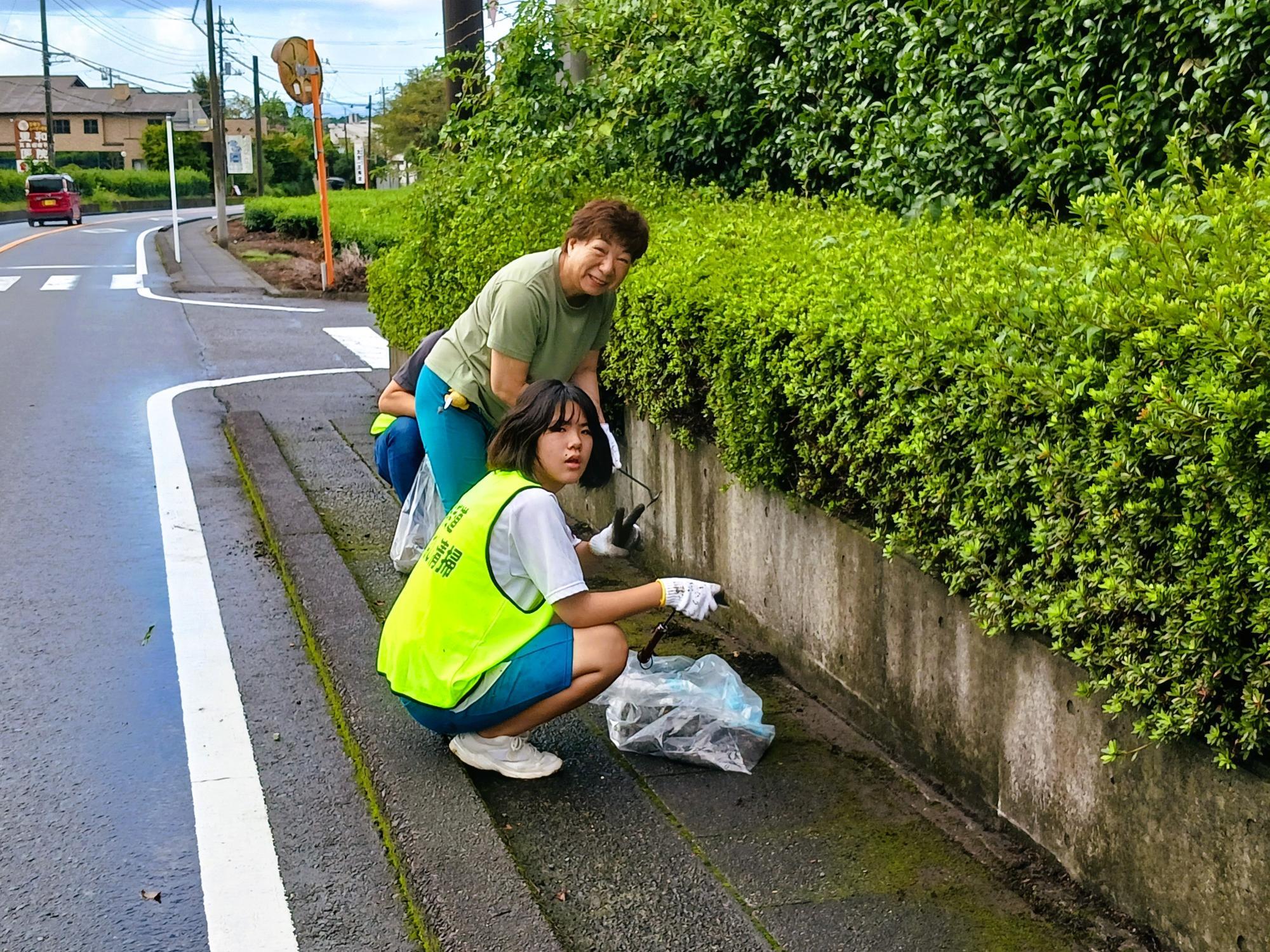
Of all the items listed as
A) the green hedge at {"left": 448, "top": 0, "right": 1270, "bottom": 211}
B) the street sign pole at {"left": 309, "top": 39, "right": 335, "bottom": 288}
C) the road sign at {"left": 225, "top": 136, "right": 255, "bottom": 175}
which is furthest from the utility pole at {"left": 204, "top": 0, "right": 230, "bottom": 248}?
the green hedge at {"left": 448, "top": 0, "right": 1270, "bottom": 211}

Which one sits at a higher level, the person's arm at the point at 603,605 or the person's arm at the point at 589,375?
the person's arm at the point at 589,375

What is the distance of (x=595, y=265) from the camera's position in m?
4.44

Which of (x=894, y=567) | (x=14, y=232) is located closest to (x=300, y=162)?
(x=14, y=232)

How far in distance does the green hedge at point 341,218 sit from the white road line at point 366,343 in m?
0.98

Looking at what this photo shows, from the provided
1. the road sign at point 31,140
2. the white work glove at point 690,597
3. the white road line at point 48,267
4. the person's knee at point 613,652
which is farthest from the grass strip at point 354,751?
the road sign at point 31,140

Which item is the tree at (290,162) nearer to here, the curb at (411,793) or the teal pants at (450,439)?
the curb at (411,793)

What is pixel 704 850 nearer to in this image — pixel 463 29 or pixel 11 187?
pixel 463 29

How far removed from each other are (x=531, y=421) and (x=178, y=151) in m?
99.8

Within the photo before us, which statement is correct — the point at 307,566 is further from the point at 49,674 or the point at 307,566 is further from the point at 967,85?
the point at 967,85

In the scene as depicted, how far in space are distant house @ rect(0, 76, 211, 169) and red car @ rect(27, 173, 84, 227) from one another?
58.1 metres

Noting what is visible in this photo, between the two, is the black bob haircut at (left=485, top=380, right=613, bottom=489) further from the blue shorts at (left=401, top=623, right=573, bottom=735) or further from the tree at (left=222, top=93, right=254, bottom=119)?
the tree at (left=222, top=93, right=254, bottom=119)

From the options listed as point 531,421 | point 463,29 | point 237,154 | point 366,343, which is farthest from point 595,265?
point 237,154

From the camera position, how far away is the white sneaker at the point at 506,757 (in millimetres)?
3846

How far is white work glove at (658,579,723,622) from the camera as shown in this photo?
3.61 metres
